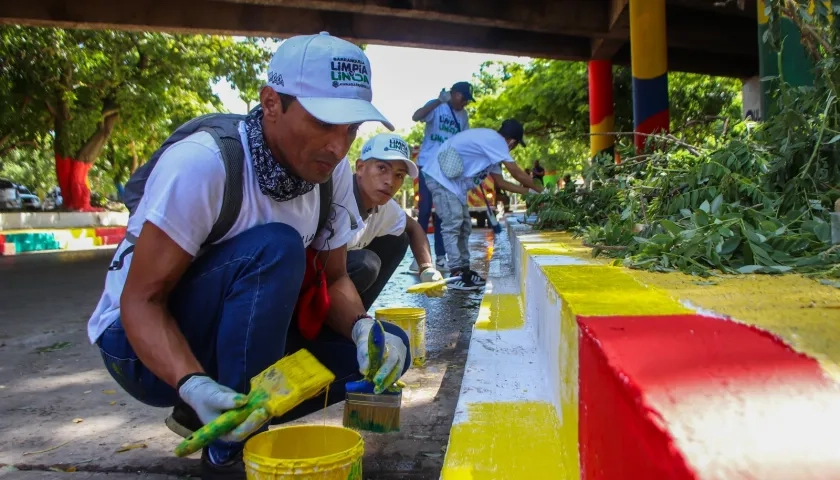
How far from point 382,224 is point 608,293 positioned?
1962 millimetres

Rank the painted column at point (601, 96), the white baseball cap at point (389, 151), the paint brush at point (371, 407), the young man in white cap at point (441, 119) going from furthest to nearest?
the painted column at point (601, 96)
the young man in white cap at point (441, 119)
the white baseball cap at point (389, 151)
the paint brush at point (371, 407)

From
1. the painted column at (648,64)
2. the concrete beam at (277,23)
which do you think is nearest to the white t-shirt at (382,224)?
the painted column at (648,64)

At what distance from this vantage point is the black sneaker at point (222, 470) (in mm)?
1953

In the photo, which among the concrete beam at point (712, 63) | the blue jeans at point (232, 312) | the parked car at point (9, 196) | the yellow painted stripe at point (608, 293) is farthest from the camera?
the parked car at point (9, 196)

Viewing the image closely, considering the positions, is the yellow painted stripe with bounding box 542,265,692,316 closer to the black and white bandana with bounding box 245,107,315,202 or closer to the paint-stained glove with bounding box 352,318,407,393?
the paint-stained glove with bounding box 352,318,407,393

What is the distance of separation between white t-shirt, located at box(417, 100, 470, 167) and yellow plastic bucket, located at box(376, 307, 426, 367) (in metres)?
3.53

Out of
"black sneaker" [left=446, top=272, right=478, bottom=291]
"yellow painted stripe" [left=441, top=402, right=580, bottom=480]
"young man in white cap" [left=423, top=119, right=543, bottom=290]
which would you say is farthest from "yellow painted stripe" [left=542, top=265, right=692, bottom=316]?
"young man in white cap" [left=423, top=119, right=543, bottom=290]

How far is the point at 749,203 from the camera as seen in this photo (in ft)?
8.81

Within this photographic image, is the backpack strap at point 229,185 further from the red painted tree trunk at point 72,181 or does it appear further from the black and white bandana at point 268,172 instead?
the red painted tree trunk at point 72,181

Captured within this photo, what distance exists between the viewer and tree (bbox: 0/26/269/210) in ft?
50.2

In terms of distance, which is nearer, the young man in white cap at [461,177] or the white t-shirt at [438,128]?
the young man in white cap at [461,177]

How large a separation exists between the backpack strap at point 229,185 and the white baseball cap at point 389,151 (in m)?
1.42

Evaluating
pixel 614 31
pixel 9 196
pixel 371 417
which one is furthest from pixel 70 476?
pixel 9 196

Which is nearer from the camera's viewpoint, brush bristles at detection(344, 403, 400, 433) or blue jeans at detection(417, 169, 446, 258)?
brush bristles at detection(344, 403, 400, 433)
